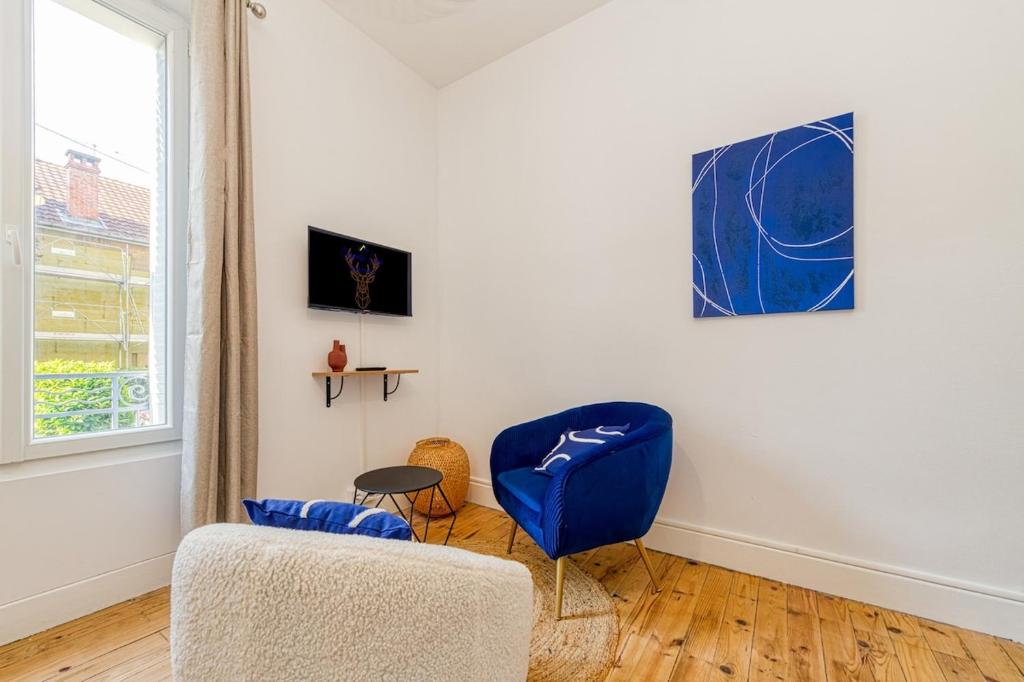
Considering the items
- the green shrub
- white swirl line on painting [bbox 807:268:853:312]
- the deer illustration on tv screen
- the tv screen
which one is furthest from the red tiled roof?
white swirl line on painting [bbox 807:268:853:312]

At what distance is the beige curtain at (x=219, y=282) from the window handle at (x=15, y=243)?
1.60 ft

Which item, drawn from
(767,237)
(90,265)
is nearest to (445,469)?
(90,265)

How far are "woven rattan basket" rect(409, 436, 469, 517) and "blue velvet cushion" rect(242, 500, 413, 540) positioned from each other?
1.69m

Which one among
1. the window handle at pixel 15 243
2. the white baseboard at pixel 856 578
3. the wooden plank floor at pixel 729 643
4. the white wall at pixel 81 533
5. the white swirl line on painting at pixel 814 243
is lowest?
the wooden plank floor at pixel 729 643

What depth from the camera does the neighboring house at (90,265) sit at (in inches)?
62.2

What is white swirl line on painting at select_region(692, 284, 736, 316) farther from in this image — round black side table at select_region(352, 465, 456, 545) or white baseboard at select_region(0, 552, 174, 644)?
white baseboard at select_region(0, 552, 174, 644)

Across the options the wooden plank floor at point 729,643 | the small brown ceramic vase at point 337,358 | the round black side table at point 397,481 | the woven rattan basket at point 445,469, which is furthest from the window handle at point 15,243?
the woven rattan basket at point 445,469

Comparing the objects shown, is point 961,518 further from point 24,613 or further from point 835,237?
point 24,613

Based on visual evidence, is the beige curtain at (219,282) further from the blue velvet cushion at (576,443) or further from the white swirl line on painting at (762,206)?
the white swirl line on painting at (762,206)

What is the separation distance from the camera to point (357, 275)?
2.39m

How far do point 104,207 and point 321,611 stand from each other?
2.07 meters

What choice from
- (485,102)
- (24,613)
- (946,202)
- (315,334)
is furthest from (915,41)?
(24,613)

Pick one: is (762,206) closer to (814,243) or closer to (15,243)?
(814,243)

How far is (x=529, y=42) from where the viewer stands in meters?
2.67
